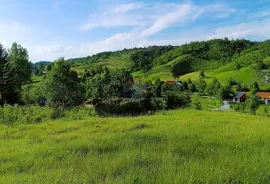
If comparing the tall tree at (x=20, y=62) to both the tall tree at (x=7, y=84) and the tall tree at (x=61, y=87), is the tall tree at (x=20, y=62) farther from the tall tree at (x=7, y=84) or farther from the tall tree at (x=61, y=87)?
the tall tree at (x=61, y=87)

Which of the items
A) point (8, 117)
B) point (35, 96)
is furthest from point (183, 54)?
point (8, 117)

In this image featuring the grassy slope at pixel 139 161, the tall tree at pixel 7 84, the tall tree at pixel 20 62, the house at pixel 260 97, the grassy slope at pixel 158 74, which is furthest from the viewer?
the grassy slope at pixel 158 74

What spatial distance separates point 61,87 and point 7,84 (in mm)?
10471

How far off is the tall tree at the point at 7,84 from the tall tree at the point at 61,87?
7.03m

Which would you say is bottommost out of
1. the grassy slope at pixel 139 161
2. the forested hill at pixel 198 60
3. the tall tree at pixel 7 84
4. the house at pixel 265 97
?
the house at pixel 265 97

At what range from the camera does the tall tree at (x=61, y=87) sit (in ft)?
88.1

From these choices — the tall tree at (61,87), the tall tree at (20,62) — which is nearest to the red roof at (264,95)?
the tall tree at (61,87)

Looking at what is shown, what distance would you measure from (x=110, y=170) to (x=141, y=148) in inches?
58.8

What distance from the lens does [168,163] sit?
12.8 feet

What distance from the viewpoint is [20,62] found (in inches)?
1505

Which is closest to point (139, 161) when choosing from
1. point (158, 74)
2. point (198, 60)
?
point (158, 74)

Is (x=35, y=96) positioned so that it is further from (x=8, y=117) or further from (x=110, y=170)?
(x=110, y=170)

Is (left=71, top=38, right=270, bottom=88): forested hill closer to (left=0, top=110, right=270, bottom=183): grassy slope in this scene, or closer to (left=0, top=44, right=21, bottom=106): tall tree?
(left=0, top=44, right=21, bottom=106): tall tree

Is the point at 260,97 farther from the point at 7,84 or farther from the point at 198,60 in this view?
the point at 198,60
